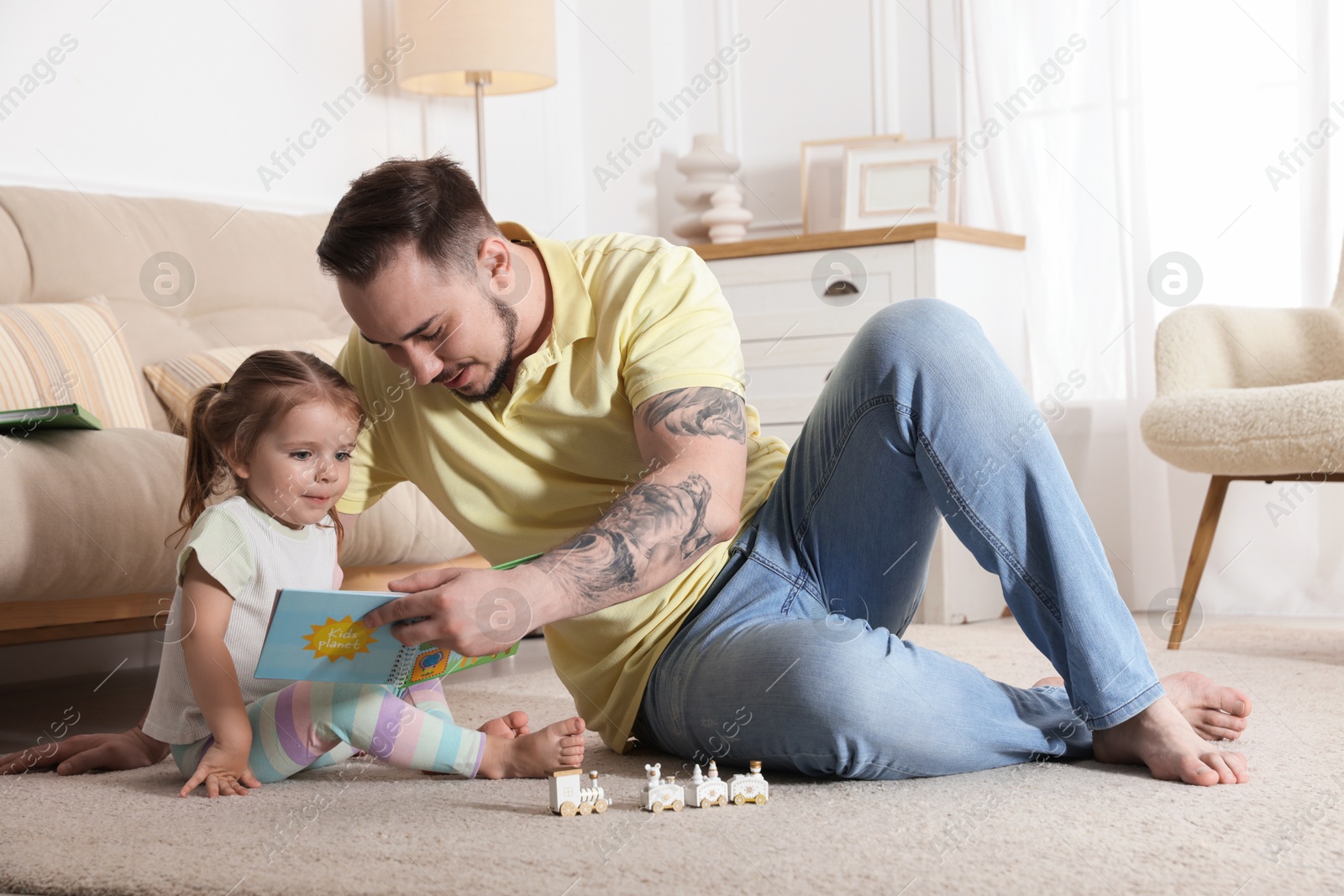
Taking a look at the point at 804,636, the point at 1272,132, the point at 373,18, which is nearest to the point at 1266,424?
A: the point at 1272,132

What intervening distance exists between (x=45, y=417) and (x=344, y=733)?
483 mm

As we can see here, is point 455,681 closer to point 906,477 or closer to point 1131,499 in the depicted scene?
point 906,477

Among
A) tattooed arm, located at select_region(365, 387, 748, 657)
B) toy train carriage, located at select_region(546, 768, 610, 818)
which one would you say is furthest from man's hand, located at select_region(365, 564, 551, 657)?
toy train carriage, located at select_region(546, 768, 610, 818)

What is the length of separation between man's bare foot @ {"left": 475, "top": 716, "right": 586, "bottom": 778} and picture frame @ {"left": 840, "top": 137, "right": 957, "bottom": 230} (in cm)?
200

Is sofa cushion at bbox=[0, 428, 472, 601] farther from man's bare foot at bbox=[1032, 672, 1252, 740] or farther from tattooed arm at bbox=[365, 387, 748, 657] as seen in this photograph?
man's bare foot at bbox=[1032, 672, 1252, 740]

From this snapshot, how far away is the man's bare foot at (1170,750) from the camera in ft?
3.19

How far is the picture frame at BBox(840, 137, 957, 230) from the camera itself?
2838 millimetres

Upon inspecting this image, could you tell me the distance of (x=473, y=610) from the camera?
0.85 metres

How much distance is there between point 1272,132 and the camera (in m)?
2.52

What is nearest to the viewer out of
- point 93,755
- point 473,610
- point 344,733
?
point 473,610

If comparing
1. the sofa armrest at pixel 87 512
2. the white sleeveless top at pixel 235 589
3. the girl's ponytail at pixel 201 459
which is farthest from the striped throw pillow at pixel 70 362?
the white sleeveless top at pixel 235 589

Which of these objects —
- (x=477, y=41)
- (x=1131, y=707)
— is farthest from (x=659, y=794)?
(x=477, y=41)

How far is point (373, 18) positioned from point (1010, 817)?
2442 millimetres

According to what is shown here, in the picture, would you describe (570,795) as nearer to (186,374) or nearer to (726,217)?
(186,374)
